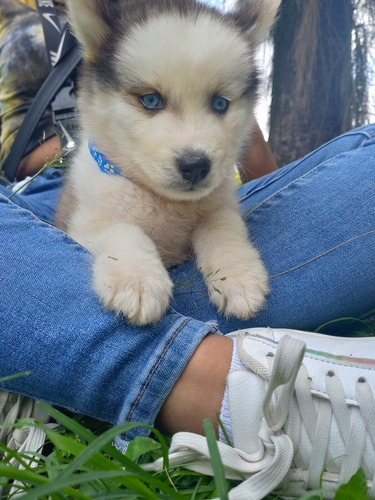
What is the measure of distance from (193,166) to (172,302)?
2.16 feet

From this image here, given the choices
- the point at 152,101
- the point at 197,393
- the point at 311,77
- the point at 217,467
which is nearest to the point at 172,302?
the point at 197,393

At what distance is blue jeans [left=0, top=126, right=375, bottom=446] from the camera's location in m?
1.79

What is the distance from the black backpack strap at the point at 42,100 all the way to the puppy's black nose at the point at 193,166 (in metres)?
1.56

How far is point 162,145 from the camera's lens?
206 centimetres

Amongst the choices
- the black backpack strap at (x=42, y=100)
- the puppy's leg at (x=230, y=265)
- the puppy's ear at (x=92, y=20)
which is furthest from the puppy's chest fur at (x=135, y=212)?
the black backpack strap at (x=42, y=100)

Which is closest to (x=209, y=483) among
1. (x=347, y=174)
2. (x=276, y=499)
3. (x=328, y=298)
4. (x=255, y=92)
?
(x=276, y=499)

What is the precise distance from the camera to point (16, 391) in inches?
74.2

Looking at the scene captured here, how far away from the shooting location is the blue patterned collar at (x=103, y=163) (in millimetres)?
2430

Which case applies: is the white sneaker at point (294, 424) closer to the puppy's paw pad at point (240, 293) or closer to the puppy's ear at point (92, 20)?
the puppy's paw pad at point (240, 293)

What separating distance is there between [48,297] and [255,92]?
1.58 m

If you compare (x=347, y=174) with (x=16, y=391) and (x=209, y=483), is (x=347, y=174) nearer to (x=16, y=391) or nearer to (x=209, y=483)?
(x=209, y=483)

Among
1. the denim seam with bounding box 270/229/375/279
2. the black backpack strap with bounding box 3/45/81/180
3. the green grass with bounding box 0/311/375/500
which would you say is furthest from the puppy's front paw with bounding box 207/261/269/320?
the black backpack strap with bounding box 3/45/81/180

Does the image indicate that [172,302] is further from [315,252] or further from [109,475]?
[109,475]

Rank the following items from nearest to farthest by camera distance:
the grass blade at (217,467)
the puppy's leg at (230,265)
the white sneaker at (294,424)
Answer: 1. the grass blade at (217,467)
2. the white sneaker at (294,424)
3. the puppy's leg at (230,265)
